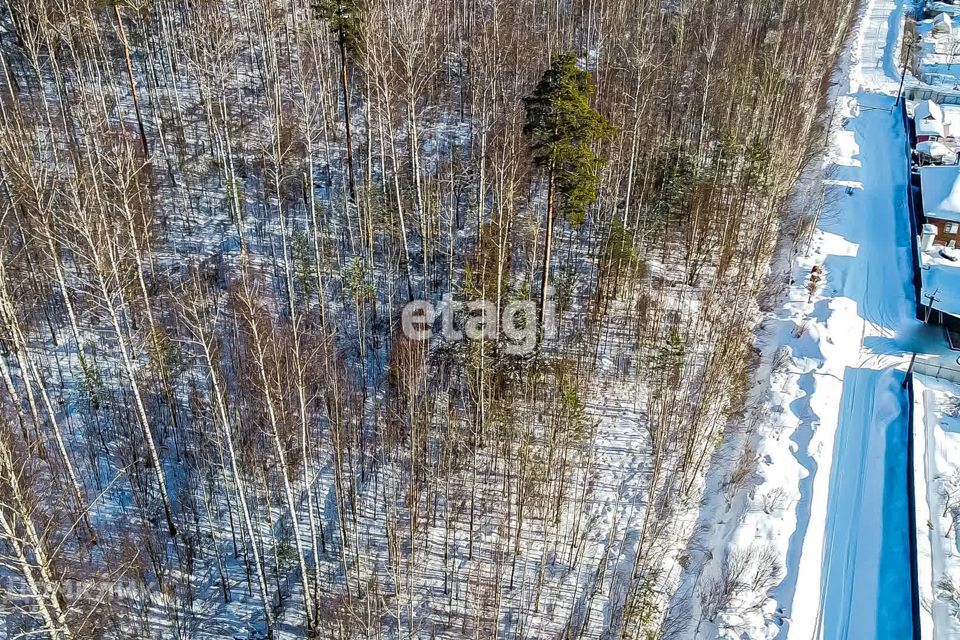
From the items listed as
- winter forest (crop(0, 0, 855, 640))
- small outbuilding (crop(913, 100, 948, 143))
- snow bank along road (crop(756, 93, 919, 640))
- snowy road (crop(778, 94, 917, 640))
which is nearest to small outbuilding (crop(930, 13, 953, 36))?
small outbuilding (crop(913, 100, 948, 143))

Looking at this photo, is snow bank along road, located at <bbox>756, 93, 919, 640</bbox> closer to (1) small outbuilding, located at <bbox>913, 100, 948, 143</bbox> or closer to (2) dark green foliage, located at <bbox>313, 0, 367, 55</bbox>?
(1) small outbuilding, located at <bbox>913, 100, 948, 143</bbox>

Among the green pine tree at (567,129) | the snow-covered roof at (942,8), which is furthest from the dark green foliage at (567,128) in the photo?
the snow-covered roof at (942,8)

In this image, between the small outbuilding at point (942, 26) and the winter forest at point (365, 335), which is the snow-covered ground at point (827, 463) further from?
the small outbuilding at point (942, 26)

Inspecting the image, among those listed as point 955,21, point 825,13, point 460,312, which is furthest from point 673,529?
point 955,21

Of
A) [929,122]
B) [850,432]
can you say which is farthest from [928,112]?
[850,432]

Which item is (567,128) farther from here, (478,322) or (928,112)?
(928,112)

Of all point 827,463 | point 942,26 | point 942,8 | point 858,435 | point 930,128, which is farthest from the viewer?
point 942,8

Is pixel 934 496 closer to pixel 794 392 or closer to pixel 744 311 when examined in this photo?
pixel 794 392
